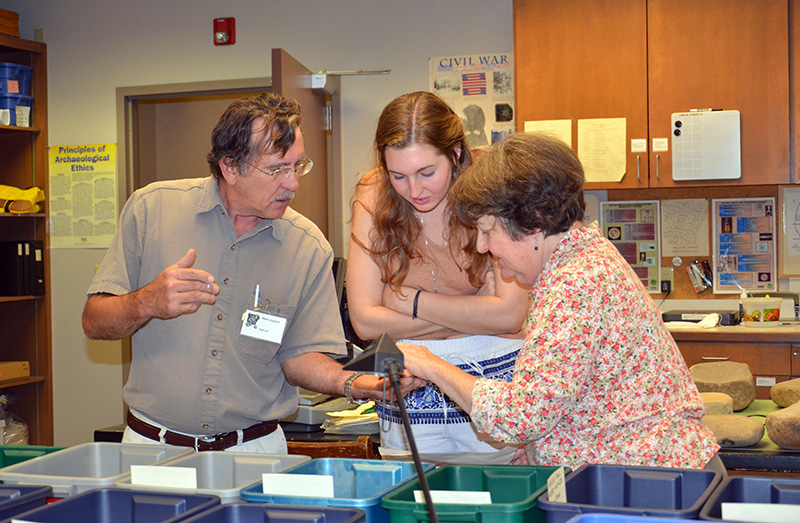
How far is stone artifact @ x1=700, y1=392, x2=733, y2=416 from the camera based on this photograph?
7.79ft

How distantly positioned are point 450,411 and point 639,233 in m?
2.76

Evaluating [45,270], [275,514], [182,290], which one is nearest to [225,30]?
[45,270]

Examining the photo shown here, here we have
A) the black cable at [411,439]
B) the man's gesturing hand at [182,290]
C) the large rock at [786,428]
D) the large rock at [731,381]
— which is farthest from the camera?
the large rock at [731,381]

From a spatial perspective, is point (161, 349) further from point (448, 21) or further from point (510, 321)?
point (448, 21)

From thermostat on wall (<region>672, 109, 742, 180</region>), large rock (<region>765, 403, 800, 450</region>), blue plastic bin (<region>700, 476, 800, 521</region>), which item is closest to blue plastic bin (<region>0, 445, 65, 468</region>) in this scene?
blue plastic bin (<region>700, 476, 800, 521</region>)

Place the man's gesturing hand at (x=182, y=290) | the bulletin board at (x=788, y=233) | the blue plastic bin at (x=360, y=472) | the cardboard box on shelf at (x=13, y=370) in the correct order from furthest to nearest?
the cardboard box on shelf at (x=13, y=370)
the bulletin board at (x=788, y=233)
the man's gesturing hand at (x=182, y=290)
the blue plastic bin at (x=360, y=472)

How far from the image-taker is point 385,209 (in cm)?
193

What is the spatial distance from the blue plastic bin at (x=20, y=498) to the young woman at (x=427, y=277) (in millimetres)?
833

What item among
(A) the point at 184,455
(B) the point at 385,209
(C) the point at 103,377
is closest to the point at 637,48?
(B) the point at 385,209

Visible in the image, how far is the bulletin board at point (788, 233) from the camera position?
4.04m

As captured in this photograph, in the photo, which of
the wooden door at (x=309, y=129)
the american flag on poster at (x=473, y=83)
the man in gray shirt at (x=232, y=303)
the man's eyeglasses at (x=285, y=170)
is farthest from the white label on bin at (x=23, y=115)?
the man's eyeglasses at (x=285, y=170)

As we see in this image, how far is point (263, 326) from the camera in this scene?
1.85 m

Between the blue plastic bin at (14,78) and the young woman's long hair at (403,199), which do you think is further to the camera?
the blue plastic bin at (14,78)

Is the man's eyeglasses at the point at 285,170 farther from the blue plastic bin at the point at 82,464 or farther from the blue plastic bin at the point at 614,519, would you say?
the blue plastic bin at the point at 614,519
